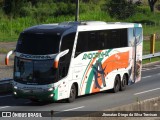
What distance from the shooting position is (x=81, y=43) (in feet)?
82.1

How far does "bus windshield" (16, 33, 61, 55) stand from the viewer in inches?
926

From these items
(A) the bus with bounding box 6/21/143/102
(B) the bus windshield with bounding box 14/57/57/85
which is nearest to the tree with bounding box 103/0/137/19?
(A) the bus with bounding box 6/21/143/102

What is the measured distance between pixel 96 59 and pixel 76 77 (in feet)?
6.16

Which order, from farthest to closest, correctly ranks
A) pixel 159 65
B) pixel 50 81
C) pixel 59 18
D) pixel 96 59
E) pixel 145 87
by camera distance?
pixel 59 18, pixel 159 65, pixel 145 87, pixel 96 59, pixel 50 81

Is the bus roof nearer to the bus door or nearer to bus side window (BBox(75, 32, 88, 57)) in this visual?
bus side window (BBox(75, 32, 88, 57))

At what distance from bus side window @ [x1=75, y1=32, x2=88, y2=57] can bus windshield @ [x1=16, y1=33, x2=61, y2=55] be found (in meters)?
1.37

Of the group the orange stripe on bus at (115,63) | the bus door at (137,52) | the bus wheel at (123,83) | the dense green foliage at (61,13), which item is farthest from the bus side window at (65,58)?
the dense green foliage at (61,13)

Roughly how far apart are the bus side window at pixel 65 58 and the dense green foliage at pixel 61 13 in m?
33.6

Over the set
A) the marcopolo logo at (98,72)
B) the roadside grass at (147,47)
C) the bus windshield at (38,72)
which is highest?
the bus windshield at (38,72)

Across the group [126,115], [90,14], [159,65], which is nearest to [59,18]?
[90,14]

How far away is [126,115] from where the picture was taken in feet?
51.9

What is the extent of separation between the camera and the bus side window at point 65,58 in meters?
23.6

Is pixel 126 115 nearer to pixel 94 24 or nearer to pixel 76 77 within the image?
pixel 76 77

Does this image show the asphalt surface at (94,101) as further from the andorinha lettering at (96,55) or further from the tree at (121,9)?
the tree at (121,9)
